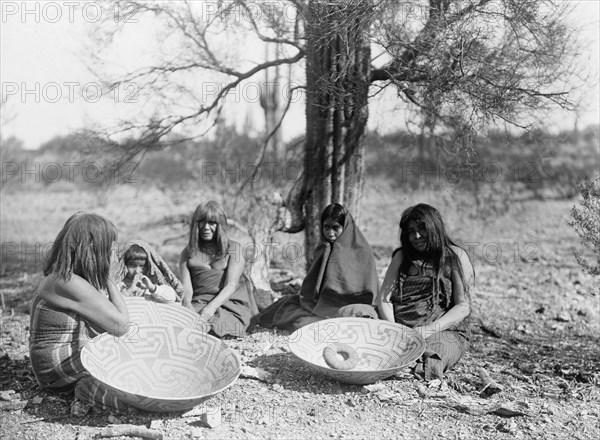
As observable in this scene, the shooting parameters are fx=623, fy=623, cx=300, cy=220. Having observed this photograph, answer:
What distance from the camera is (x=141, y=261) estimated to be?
4930 mm

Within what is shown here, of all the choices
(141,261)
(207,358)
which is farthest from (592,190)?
(141,261)

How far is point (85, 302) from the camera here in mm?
3639

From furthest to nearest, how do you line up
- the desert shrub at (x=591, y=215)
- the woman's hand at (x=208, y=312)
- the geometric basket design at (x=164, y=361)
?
the woman's hand at (x=208, y=312)
the desert shrub at (x=591, y=215)
the geometric basket design at (x=164, y=361)

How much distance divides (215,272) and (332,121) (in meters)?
2.05

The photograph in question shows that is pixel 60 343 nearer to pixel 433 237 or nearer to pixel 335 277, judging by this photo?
pixel 335 277

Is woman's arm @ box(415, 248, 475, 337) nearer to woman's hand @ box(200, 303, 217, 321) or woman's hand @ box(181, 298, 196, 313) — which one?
woman's hand @ box(200, 303, 217, 321)

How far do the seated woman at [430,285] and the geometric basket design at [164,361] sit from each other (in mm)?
1412

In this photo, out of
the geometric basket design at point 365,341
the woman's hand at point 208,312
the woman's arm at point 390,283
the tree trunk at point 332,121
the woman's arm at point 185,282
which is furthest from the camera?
the tree trunk at point 332,121

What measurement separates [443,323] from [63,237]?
2.61 metres

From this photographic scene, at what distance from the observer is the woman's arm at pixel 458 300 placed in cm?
443

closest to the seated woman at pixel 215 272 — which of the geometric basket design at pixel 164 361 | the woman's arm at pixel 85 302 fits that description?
the geometric basket design at pixel 164 361

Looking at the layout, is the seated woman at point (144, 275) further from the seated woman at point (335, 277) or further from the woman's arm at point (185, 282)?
the seated woman at point (335, 277)

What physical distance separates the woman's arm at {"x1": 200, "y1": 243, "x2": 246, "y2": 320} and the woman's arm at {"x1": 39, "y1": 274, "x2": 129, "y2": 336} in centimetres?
143

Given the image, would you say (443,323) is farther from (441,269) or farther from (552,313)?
(552,313)
